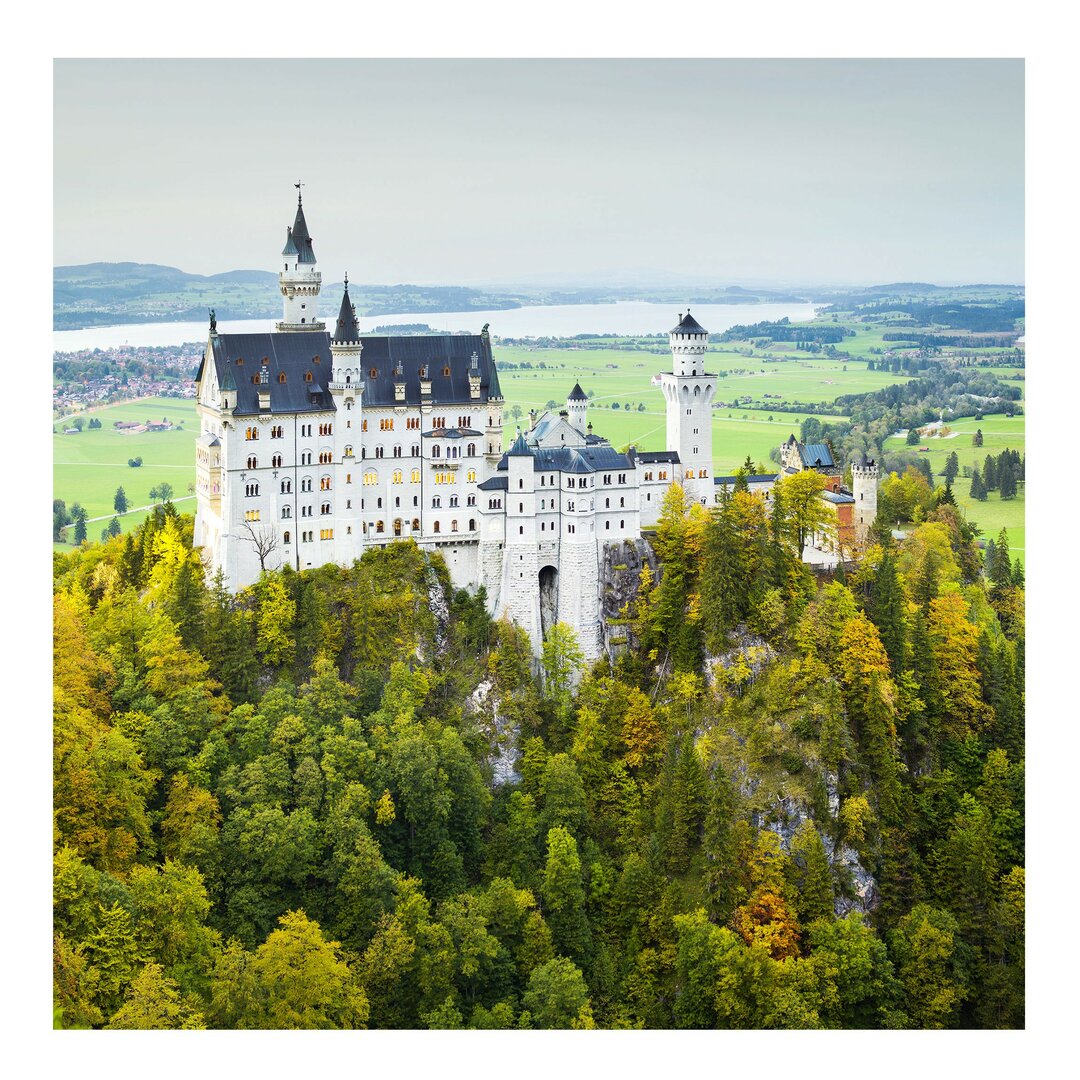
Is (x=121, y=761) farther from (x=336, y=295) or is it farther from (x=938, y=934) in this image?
(x=938, y=934)

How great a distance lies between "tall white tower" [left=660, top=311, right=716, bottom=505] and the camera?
55.1 meters

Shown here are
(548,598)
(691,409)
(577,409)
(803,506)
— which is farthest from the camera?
(691,409)

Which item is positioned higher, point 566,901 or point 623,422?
point 623,422

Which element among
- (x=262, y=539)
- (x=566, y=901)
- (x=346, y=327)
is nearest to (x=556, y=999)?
(x=566, y=901)

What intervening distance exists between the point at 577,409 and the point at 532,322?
9.10 metres

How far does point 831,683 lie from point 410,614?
41.8 ft

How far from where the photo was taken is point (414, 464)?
5406cm

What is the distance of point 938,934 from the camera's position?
46531mm

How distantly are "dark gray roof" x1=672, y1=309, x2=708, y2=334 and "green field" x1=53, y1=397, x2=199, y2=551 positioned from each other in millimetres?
15468

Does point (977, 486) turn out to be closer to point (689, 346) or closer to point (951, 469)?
point (951, 469)

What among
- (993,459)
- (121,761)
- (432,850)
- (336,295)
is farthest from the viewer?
(993,459)

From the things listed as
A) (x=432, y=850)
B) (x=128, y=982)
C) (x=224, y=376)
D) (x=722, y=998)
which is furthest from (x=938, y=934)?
(x=224, y=376)

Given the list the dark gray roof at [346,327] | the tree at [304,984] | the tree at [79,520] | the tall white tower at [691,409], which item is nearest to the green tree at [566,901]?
the tree at [304,984]

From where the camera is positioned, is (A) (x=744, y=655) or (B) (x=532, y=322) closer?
(A) (x=744, y=655)
